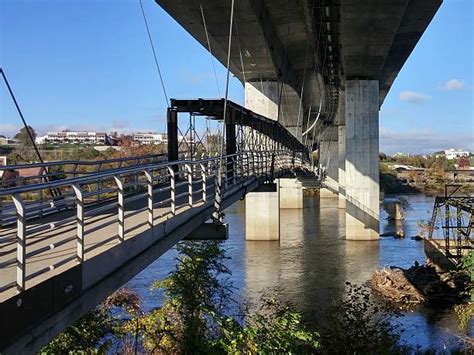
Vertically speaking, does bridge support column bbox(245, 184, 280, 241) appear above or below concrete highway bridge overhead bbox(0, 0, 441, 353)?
below

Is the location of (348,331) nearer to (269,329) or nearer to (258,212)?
(269,329)

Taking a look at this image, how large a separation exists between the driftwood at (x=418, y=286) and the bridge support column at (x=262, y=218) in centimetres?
1546

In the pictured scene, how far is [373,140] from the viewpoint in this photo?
3891 cm

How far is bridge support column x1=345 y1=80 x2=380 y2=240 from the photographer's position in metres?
38.8

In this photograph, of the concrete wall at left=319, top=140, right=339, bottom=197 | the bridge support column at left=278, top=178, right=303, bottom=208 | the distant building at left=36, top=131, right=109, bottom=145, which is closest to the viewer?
the bridge support column at left=278, top=178, right=303, bottom=208

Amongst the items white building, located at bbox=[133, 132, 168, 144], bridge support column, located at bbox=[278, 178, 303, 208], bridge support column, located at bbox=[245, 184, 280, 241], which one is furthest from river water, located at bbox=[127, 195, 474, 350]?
white building, located at bbox=[133, 132, 168, 144]

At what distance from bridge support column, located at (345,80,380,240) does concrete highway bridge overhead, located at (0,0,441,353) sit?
7 centimetres

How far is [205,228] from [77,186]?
6591mm

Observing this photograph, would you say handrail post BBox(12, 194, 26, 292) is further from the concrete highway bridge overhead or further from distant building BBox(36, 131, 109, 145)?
distant building BBox(36, 131, 109, 145)

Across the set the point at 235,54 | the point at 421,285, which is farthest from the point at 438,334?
the point at 235,54

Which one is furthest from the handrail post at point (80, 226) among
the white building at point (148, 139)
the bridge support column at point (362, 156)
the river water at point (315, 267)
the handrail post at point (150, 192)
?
the white building at point (148, 139)

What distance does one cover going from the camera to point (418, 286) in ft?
79.7

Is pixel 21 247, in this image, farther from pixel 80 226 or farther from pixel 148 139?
pixel 148 139

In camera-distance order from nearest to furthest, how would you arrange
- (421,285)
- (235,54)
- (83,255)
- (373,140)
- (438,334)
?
1. (83,255)
2. (438,334)
3. (421,285)
4. (235,54)
5. (373,140)
